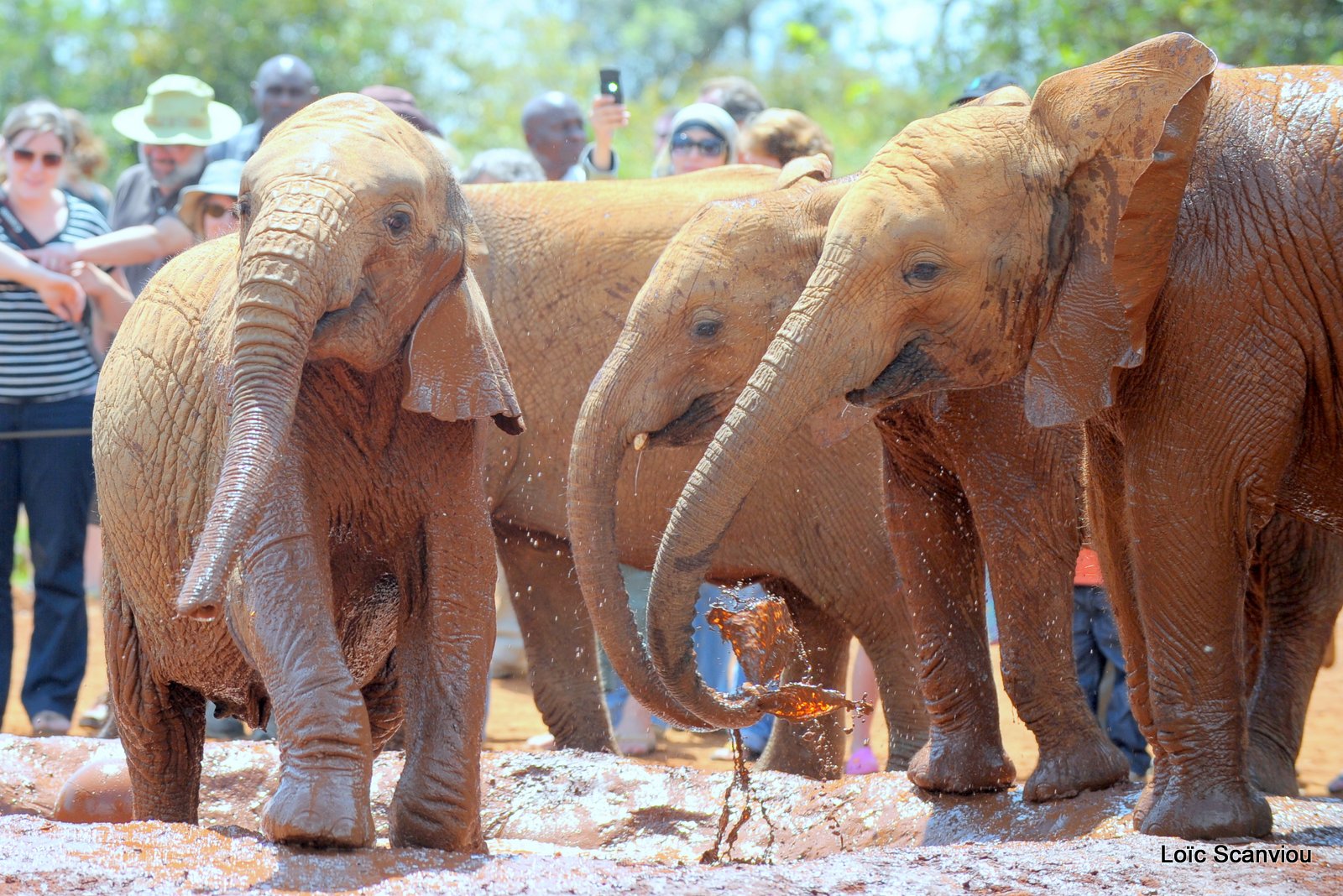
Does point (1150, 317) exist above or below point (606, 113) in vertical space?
below

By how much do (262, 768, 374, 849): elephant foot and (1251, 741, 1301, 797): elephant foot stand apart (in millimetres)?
3172

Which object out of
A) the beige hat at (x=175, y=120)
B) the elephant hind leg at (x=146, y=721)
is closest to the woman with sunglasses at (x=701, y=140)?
the beige hat at (x=175, y=120)

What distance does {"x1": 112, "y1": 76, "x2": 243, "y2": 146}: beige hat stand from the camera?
8.94m

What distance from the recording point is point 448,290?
4.67 m

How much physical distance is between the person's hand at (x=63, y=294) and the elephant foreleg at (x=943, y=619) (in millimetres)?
3948

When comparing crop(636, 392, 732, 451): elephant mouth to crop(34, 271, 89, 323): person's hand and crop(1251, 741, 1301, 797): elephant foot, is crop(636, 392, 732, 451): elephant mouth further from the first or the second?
crop(34, 271, 89, 323): person's hand

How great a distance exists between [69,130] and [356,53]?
16.0 meters

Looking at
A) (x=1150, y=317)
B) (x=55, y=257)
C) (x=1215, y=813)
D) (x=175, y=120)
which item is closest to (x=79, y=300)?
(x=55, y=257)

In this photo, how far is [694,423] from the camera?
585 cm

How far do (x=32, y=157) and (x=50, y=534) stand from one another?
1707 millimetres

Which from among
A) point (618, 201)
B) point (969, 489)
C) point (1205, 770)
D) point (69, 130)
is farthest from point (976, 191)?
point (69, 130)

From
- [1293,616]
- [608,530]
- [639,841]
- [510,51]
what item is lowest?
[639,841]

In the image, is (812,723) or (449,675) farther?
(812,723)

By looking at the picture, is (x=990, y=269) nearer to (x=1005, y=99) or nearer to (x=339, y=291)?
(x=1005, y=99)
